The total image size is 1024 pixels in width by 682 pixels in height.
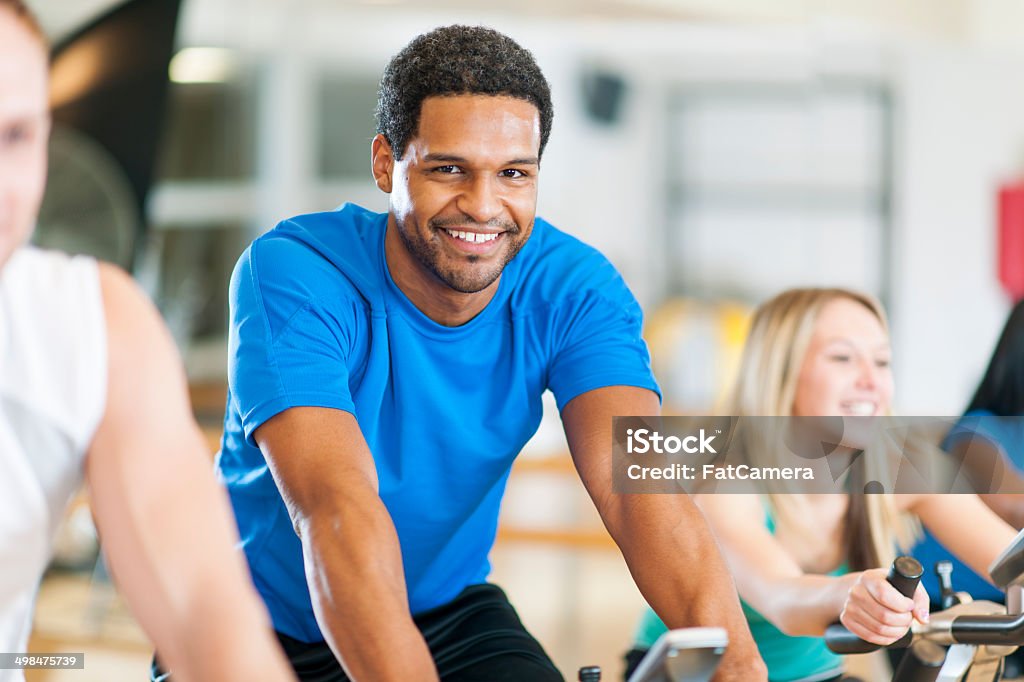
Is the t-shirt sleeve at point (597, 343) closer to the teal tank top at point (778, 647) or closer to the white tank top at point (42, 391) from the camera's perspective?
the teal tank top at point (778, 647)

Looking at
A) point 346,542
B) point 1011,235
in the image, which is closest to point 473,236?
point 346,542

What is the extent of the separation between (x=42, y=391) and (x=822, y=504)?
1352mm

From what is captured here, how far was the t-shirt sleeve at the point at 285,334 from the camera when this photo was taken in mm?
1386

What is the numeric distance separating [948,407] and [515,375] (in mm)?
5187

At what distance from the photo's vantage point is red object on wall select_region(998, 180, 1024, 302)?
20.0 feet

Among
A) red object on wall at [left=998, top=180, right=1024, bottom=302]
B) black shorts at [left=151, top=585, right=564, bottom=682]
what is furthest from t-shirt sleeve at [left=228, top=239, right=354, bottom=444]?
red object on wall at [left=998, top=180, right=1024, bottom=302]

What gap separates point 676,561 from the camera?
145cm

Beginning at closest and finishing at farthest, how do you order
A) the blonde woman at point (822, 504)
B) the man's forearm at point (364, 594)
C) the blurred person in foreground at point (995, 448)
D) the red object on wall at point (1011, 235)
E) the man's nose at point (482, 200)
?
the man's forearm at point (364, 594) → the man's nose at point (482, 200) → the blonde woman at point (822, 504) → the blurred person in foreground at point (995, 448) → the red object on wall at point (1011, 235)

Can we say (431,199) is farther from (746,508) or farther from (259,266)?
(746,508)

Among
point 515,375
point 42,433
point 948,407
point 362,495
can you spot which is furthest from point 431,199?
Result: point 948,407

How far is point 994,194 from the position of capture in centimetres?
625

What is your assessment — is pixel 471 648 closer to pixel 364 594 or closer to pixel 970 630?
pixel 364 594

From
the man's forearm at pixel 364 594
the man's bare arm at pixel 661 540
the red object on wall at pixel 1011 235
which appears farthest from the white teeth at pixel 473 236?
the red object on wall at pixel 1011 235

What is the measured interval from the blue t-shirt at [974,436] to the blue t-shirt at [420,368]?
0.82m
